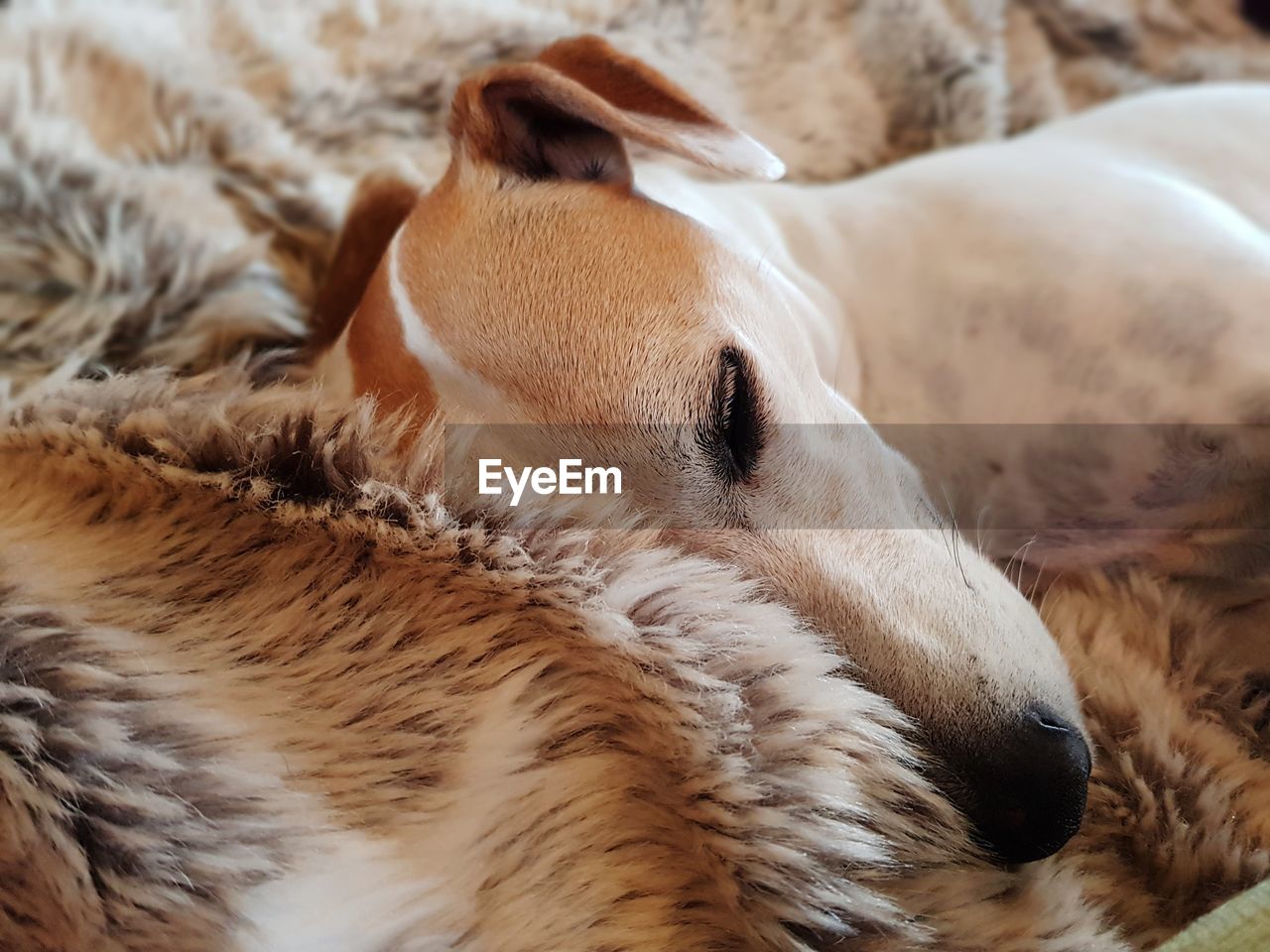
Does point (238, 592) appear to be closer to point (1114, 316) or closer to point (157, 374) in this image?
point (157, 374)

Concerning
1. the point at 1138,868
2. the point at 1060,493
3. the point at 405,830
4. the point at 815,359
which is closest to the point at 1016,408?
the point at 1060,493

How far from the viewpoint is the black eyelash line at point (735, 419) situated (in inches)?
30.7

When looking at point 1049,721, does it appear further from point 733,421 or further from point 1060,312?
point 1060,312

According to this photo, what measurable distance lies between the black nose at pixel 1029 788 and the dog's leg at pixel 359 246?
75cm

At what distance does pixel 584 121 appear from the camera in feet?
3.08

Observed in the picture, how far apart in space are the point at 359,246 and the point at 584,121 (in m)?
0.28

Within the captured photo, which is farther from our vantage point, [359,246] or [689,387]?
[359,246]

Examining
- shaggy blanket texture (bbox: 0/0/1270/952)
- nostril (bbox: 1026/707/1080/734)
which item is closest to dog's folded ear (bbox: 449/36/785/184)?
shaggy blanket texture (bbox: 0/0/1270/952)

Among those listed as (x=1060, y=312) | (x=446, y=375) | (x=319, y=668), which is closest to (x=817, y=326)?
(x=1060, y=312)

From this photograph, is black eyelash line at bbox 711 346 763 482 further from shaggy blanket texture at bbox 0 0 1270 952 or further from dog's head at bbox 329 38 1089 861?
shaggy blanket texture at bbox 0 0 1270 952

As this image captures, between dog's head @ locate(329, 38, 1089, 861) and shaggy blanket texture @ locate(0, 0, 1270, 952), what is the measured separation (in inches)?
2.2

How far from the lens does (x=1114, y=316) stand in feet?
2.91

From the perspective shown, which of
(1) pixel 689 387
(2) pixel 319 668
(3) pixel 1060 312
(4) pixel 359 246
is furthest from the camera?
(4) pixel 359 246

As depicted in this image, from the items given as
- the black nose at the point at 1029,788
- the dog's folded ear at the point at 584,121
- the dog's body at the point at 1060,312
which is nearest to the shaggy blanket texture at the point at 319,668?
the black nose at the point at 1029,788
